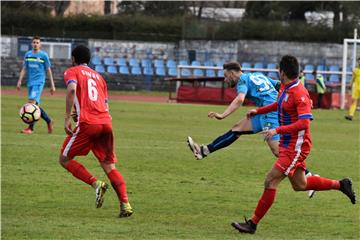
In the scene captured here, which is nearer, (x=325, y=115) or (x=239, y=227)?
(x=239, y=227)

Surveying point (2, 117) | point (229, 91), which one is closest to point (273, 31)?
point (229, 91)

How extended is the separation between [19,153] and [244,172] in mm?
4246

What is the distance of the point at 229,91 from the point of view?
38906 millimetres


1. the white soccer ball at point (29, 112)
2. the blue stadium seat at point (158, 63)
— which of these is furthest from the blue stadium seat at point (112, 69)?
the white soccer ball at point (29, 112)

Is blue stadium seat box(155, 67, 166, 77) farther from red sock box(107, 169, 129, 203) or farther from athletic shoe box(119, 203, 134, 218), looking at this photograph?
athletic shoe box(119, 203, 134, 218)

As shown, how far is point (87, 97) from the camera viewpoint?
1070 centimetres

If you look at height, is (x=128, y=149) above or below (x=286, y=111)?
below

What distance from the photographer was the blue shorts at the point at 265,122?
1201cm

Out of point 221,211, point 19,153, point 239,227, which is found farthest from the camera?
point 19,153

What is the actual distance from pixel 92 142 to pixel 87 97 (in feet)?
1.88

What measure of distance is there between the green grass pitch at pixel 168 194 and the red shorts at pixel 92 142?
680 millimetres

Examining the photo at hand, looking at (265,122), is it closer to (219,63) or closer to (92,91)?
(92,91)

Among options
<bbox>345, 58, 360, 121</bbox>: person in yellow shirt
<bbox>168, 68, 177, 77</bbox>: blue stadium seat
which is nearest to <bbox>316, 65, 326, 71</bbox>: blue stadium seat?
<bbox>168, 68, 177, 77</bbox>: blue stadium seat

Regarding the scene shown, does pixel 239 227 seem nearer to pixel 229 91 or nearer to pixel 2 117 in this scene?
pixel 2 117
